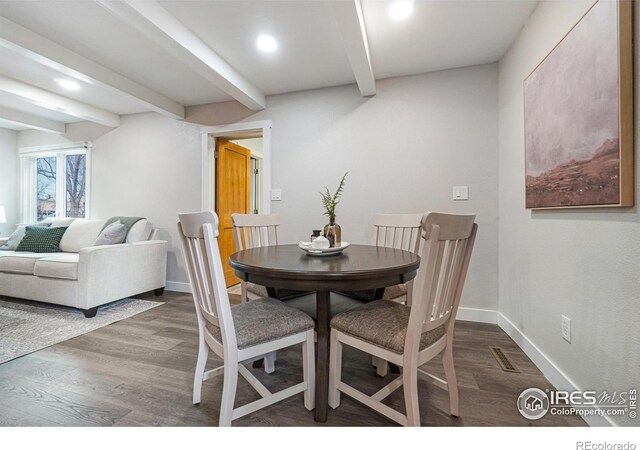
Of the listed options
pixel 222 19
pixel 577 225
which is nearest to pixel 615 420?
pixel 577 225

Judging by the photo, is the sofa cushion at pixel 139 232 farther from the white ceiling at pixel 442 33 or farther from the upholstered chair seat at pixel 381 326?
the white ceiling at pixel 442 33

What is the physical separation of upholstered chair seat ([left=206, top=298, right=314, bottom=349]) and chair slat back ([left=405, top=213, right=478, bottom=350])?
0.51 metres

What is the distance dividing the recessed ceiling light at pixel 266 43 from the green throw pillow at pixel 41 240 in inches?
136

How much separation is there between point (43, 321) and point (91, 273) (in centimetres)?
54

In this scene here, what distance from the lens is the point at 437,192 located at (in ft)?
8.75

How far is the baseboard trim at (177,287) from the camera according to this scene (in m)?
3.53

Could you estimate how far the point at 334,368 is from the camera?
4.35 feet

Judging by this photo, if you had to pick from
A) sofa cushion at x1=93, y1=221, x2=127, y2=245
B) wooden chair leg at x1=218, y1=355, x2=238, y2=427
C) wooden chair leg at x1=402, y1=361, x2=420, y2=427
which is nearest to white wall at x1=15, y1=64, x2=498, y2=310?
sofa cushion at x1=93, y1=221, x2=127, y2=245

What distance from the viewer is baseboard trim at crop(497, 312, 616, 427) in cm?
123

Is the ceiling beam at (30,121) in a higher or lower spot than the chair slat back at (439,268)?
higher

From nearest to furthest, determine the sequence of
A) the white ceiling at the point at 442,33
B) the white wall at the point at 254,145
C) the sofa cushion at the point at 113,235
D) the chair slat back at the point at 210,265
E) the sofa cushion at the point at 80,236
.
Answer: the chair slat back at the point at 210,265
the white ceiling at the point at 442,33
the sofa cushion at the point at 113,235
the sofa cushion at the point at 80,236
the white wall at the point at 254,145

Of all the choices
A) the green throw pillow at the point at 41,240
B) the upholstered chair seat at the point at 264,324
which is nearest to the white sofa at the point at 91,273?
the green throw pillow at the point at 41,240

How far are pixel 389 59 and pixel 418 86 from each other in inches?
17.3

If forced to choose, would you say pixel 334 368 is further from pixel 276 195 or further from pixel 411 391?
pixel 276 195
